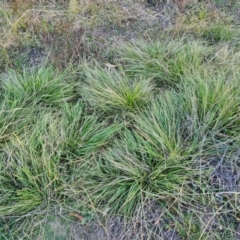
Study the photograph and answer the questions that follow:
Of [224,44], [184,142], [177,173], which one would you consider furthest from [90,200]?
[224,44]

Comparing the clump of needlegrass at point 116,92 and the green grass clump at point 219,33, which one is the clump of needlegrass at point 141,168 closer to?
the clump of needlegrass at point 116,92

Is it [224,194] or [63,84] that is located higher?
[63,84]

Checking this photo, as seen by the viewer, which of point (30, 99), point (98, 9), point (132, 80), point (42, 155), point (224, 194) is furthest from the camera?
point (98, 9)

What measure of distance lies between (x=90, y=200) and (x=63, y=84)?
996 millimetres

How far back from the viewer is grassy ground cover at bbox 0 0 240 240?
1753 millimetres

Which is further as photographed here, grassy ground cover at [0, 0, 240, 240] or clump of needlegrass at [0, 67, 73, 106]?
clump of needlegrass at [0, 67, 73, 106]

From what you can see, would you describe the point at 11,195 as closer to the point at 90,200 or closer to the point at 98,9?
the point at 90,200

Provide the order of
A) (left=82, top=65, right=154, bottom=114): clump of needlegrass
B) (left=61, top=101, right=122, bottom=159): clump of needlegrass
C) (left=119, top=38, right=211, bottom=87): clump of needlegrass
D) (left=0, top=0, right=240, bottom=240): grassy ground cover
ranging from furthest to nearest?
(left=119, top=38, right=211, bottom=87): clump of needlegrass → (left=82, top=65, right=154, bottom=114): clump of needlegrass → (left=61, top=101, right=122, bottom=159): clump of needlegrass → (left=0, top=0, right=240, bottom=240): grassy ground cover

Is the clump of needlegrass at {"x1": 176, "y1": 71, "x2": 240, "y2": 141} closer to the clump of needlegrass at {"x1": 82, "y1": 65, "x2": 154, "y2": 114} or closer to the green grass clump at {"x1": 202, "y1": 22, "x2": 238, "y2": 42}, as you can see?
the clump of needlegrass at {"x1": 82, "y1": 65, "x2": 154, "y2": 114}

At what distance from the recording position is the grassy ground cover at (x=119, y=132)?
175cm

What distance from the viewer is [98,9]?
3.23 meters

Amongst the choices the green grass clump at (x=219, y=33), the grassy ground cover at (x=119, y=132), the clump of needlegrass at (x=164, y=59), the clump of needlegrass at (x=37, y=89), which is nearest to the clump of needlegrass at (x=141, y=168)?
the grassy ground cover at (x=119, y=132)

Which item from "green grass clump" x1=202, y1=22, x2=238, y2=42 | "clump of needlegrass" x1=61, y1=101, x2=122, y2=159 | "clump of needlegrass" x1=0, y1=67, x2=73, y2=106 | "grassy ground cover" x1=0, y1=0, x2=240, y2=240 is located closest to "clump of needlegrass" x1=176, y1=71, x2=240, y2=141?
"grassy ground cover" x1=0, y1=0, x2=240, y2=240

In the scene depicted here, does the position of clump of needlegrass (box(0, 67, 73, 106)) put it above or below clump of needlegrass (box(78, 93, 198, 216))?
above
